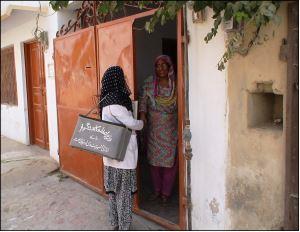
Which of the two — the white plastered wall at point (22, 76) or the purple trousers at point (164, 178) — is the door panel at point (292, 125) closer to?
the purple trousers at point (164, 178)

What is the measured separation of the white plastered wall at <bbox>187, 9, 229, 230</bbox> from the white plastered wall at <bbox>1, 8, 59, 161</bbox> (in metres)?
3.48

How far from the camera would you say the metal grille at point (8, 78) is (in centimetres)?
881

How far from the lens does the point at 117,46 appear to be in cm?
420

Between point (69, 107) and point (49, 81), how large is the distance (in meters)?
1.40

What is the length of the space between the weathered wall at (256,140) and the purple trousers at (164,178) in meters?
1.27

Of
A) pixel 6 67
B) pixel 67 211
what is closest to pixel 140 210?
pixel 67 211

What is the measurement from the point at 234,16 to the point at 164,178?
2585 millimetres

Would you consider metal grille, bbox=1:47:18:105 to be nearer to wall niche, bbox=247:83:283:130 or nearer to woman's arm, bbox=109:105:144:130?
woman's arm, bbox=109:105:144:130

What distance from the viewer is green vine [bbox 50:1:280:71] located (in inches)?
85.2

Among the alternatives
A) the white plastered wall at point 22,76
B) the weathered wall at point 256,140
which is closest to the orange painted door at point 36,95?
the white plastered wall at point 22,76

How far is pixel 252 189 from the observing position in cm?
289

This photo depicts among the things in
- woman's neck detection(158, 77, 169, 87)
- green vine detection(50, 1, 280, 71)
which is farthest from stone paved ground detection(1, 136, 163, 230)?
green vine detection(50, 1, 280, 71)

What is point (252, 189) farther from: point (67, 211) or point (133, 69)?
point (67, 211)

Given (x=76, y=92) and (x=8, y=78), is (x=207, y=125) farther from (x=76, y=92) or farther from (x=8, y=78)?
(x=8, y=78)
